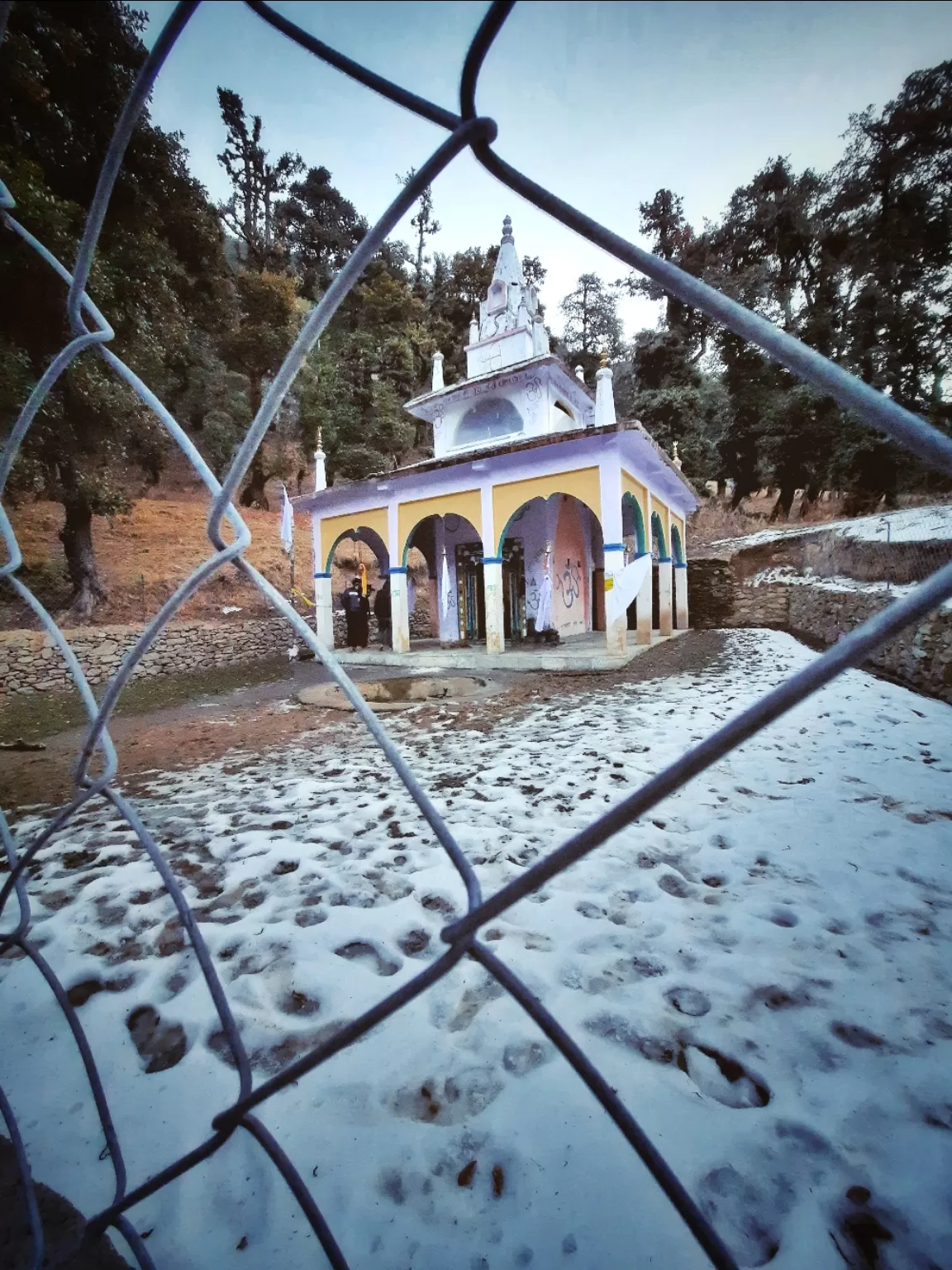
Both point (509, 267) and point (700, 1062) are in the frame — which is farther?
point (509, 267)

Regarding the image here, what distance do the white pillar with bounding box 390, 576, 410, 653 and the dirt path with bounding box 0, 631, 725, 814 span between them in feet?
6.23

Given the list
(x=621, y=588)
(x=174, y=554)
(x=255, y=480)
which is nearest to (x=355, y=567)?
(x=255, y=480)

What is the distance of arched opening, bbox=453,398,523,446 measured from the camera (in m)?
11.2

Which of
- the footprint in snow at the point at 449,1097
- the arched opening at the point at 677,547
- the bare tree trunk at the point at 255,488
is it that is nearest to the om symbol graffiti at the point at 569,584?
the arched opening at the point at 677,547

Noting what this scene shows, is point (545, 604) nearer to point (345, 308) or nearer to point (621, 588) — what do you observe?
point (621, 588)

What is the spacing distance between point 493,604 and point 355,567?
11376 mm

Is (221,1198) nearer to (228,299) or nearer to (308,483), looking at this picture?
(228,299)

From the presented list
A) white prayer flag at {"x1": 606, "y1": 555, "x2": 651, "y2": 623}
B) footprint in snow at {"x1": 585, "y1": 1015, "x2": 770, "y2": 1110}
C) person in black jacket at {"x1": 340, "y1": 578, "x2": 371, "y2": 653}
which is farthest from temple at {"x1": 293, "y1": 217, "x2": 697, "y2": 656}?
footprint in snow at {"x1": 585, "y1": 1015, "x2": 770, "y2": 1110}

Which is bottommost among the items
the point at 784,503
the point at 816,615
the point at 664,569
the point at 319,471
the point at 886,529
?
the point at 816,615

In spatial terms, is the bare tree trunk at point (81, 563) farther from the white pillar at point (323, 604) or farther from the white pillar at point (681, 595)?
the white pillar at point (681, 595)

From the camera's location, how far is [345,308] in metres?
27.9

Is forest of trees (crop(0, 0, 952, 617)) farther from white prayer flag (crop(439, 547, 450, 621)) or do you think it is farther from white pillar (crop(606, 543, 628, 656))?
white prayer flag (crop(439, 547, 450, 621))

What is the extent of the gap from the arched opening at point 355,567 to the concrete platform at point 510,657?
5.85 feet

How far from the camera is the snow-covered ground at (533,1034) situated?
38.8 inches
